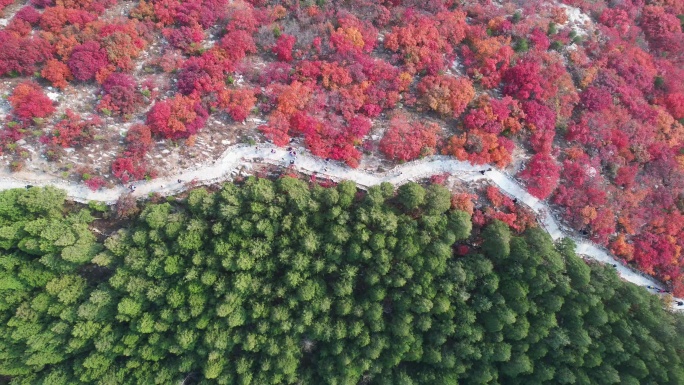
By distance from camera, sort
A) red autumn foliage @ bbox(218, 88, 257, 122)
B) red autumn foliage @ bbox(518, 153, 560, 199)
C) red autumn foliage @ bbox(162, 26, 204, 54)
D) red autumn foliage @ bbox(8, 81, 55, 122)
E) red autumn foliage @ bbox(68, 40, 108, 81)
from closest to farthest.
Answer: red autumn foliage @ bbox(8, 81, 55, 122) → red autumn foliage @ bbox(68, 40, 108, 81) → red autumn foliage @ bbox(218, 88, 257, 122) → red autumn foliage @ bbox(518, 153, 560, 199) → red autumn foliage @ bbox(162, 26, 204, 54)

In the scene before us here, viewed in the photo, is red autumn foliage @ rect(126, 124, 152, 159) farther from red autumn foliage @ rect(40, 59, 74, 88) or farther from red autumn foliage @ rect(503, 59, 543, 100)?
red autumn foliage @ rect(503, 59, 543, 100)

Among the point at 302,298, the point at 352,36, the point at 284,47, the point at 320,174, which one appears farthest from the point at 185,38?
the point at 302,298

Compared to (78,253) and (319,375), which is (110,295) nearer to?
(78,253)

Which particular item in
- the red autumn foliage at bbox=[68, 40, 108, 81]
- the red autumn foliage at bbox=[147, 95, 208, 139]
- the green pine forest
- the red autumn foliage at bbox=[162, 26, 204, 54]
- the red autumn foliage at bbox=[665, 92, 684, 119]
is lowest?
the green pine forest

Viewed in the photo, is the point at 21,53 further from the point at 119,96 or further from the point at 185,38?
the point at 185,38

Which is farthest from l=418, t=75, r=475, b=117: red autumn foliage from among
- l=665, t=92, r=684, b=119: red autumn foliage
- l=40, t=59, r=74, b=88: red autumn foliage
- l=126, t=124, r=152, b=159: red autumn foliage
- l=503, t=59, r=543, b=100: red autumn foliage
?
l=40, t=59, r=74, b=88: red autumn foliage

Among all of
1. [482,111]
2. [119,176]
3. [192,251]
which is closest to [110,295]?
[192,251]

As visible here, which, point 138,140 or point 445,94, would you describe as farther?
point 445,94
